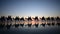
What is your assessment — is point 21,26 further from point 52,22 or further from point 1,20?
point 52,22

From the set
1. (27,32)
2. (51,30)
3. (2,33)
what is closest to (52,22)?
(51,30)

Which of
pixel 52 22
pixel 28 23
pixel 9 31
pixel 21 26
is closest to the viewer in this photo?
pixel 9 31

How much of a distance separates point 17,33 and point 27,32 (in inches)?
26.7

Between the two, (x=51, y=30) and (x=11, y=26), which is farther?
(x=51, y=30)

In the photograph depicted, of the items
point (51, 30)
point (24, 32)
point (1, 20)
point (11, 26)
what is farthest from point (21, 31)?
point (51, 30)

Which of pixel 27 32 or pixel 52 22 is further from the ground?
pixel 52 22

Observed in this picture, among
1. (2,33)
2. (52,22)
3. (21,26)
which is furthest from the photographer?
(52,22)

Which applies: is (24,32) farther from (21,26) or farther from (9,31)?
(9,31)

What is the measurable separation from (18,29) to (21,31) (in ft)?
0.76

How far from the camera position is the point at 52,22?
8.59 metres

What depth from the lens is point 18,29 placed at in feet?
23.7

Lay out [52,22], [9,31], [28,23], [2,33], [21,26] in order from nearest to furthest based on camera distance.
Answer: [2,33], [9,31], [21,26], [28,23], [52,22]

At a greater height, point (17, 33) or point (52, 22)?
point (52, 22)

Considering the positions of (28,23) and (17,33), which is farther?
(28,23)
